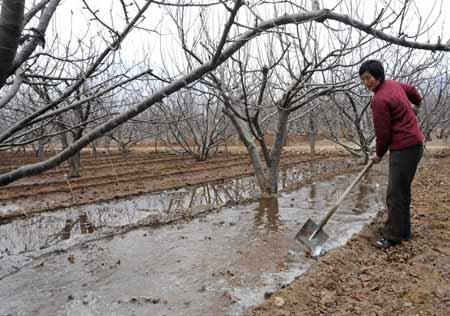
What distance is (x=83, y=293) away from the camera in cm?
334

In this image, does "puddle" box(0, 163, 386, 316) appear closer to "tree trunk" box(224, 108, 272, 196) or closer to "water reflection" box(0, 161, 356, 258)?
"water reflection" box(0, 161, 356, 258)

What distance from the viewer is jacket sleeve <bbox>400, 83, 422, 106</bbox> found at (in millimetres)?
4059

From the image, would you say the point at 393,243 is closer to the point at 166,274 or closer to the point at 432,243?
the point at 432,243

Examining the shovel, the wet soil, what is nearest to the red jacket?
the shovel

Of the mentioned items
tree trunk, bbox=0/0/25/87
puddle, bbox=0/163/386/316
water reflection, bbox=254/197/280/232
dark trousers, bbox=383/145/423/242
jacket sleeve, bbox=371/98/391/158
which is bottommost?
puddle, bbox=0/163/386/316

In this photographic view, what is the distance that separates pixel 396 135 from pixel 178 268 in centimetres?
244

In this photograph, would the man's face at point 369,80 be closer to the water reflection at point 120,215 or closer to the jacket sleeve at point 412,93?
the jacket sleeve at point 412,93

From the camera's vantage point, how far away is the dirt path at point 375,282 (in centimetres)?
268

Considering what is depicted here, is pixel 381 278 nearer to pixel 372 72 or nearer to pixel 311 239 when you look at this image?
pixel 311 239

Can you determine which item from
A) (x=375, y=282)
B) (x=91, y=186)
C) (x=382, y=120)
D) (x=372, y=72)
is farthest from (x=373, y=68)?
(x=91, y=186)

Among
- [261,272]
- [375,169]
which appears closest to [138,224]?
[261,272]

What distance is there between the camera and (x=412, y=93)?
407cm

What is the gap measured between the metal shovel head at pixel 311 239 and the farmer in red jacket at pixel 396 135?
Result: 75cm

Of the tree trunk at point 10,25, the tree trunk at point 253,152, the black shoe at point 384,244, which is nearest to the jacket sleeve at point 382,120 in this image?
the black shoe at point 384,244
